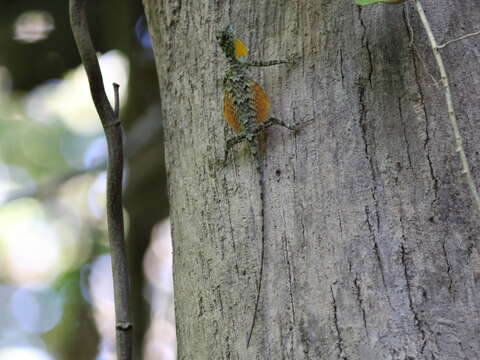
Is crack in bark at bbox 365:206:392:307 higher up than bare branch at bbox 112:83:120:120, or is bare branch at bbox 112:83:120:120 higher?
bare branch at bbox 112:83:120:120

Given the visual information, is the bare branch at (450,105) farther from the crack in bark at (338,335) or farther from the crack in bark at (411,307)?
the crack in bark at (338,335)

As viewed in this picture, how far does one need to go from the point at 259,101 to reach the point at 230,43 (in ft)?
0.68

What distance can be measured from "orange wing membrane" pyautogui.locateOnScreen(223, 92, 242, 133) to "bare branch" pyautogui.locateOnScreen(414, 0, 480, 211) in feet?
1.97

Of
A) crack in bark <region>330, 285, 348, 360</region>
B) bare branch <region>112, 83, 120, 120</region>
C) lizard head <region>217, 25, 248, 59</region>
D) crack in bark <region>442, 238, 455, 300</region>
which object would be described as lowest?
crack in bark <region>330, 285, 348, 360</region>

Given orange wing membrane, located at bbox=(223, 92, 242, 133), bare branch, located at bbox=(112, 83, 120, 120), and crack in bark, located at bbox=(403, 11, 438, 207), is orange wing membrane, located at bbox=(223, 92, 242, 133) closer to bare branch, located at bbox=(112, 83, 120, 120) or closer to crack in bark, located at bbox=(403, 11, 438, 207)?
bare branch, located at bbox=(112, 83, 120, 120)

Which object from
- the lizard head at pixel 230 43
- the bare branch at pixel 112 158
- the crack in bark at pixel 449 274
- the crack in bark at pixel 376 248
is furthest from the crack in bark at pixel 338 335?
the lizard head at pixel 230 43

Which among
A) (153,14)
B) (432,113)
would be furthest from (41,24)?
(432,113)

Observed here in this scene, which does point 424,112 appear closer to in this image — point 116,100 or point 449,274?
point 449,274

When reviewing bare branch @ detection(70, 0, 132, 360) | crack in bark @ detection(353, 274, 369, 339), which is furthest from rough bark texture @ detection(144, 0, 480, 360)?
bare branch @ detection(70, 0, 132, 360)

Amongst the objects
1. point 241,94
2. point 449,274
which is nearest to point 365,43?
point 241,94

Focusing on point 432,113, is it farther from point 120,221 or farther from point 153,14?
point 153,14

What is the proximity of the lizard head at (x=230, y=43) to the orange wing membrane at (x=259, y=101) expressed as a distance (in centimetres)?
11

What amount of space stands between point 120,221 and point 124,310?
30cm

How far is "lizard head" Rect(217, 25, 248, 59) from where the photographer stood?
2.00 metres
